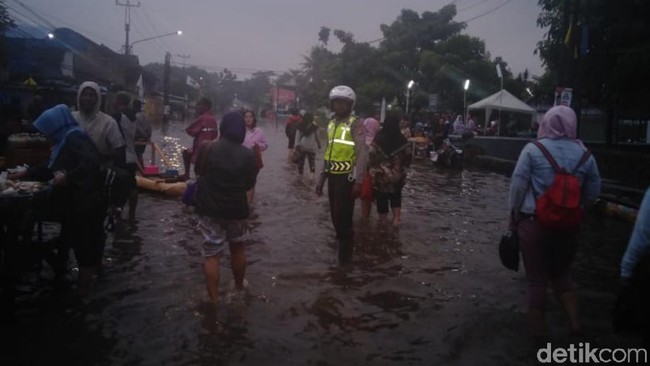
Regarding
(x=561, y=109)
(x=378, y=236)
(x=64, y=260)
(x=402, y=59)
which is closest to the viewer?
(x=561, y=109)

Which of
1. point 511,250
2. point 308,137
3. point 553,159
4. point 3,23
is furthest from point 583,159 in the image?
point 3,23

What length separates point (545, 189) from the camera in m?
4.40

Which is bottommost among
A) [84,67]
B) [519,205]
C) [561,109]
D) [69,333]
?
[69,333]

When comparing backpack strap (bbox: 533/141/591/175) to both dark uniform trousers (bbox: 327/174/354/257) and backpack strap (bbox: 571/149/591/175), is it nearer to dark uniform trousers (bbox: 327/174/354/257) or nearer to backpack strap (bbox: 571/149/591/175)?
backpack strap (bbox: 571/149/591/175)

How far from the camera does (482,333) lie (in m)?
4.89

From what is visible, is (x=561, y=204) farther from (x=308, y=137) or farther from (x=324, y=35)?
(x=324, y=35)

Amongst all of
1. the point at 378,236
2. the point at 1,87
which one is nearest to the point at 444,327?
the point at 378,236

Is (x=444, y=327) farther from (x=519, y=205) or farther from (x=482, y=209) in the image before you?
(x=482, y=209)

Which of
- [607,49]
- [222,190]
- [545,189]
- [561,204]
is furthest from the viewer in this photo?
[607,49]

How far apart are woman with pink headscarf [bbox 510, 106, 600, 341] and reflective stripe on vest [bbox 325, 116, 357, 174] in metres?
2.20

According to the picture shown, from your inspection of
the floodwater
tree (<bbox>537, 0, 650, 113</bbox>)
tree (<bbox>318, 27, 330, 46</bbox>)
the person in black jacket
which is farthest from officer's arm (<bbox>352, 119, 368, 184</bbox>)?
tree (<bbox>318, 27, 330, 46</bbox>)

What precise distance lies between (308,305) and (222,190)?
133 centimetres

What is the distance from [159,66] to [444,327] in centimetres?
10747

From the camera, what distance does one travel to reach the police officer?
6.35m
